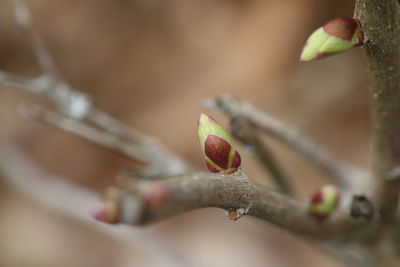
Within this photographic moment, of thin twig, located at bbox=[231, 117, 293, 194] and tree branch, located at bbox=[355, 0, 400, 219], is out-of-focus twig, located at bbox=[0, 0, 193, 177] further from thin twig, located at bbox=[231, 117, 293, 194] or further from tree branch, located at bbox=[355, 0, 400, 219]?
tree branch, located at bbox=[355, 0, 400, 219]

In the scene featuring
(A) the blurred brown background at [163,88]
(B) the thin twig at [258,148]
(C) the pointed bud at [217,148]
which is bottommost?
(C) the pointed bud at [217,148]

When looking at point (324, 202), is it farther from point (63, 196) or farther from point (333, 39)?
point (63, 196)

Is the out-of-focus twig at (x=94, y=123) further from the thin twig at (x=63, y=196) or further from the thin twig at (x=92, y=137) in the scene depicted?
the thin twig at (x=63, y=196)

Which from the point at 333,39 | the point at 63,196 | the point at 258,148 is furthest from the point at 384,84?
the point at 63,196

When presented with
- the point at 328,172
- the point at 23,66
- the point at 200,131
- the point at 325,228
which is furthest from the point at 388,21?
the point at 23,66

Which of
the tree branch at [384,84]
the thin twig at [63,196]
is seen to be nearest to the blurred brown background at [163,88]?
the thin twig at [63,196]

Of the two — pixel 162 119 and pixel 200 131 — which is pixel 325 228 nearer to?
pixel 200 131

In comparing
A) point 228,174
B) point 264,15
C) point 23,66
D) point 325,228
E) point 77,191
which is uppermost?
point 264,15
